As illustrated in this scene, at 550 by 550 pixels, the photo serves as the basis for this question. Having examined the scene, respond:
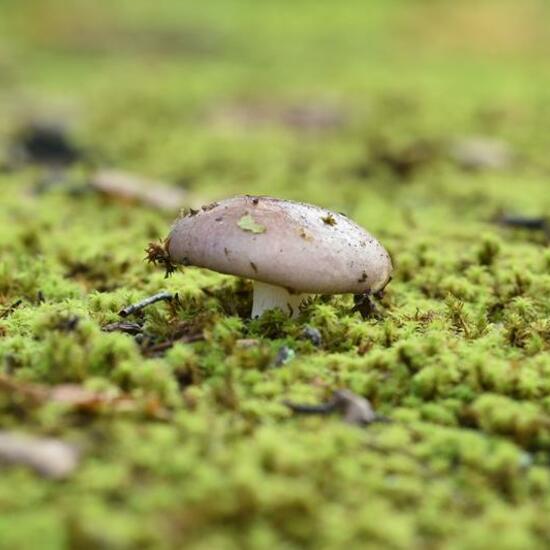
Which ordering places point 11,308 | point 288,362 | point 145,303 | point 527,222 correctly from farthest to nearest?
point 527,222
point 11,308
point 145,303
point 288,362

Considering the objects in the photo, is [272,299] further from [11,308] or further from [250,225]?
[11,308]

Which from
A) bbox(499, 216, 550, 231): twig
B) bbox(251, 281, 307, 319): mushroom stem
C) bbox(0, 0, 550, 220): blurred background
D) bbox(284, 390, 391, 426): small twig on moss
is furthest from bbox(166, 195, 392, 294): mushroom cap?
bbox(0, 0, 550, 220): blurred background

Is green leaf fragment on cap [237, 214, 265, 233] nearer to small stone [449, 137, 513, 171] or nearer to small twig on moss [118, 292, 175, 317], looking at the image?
small twig on moss [118, 292, 175, 317]

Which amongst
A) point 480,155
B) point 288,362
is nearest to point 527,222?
point 480,155

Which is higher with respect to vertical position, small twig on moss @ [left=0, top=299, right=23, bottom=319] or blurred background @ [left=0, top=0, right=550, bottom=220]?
blurred background @ [left=0, top=0, right=550, bottom=220]

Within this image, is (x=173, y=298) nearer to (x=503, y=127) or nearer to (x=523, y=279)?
(x=523, y=279)

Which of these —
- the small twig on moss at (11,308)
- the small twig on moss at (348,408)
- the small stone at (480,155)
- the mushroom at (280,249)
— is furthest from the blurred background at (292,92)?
the small twig on moss at (348,408)

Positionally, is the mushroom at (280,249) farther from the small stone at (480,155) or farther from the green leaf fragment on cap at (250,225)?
the small stone at (480,155)
